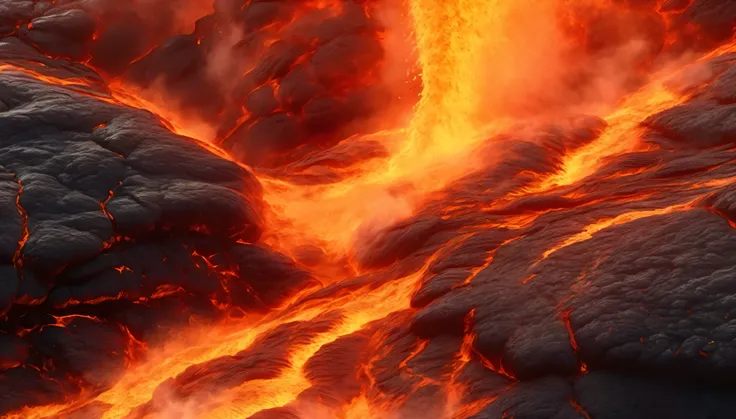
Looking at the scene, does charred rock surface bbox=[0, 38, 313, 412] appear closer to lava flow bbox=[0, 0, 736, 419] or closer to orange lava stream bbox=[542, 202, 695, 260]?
lava flow bbox=[0, 0, 736, 419]

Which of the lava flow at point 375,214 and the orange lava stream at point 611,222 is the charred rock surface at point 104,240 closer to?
the lava flow at point 375,214

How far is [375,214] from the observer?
1355 cm

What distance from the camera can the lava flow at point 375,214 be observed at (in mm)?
8414

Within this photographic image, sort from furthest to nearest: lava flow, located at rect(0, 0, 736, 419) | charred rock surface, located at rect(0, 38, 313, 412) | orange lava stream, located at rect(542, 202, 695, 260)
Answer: charred rock surface, located at rect(0, 38, 313, 412), orange lava stream, located at rect(542, 202, 695, 260), lava flow, located at rect(0, 0, 736, 419)

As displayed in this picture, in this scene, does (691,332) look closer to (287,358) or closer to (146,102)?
(287,358)

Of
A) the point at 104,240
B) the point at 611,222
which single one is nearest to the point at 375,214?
the point at 104,240

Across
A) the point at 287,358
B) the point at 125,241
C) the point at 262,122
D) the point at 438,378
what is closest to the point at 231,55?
the point at 262,122

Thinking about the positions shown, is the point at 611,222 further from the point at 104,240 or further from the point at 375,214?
the point at 104,240

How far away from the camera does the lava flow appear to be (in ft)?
27.6

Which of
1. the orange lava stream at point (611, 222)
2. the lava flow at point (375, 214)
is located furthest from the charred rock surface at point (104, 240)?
the orange lava stream at point (611, 222)

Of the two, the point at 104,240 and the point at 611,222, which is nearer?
the point at 611,222

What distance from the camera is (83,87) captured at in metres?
15.5

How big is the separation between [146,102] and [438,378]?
487 inches

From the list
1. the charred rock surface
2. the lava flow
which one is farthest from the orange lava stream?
the charred rock surface
